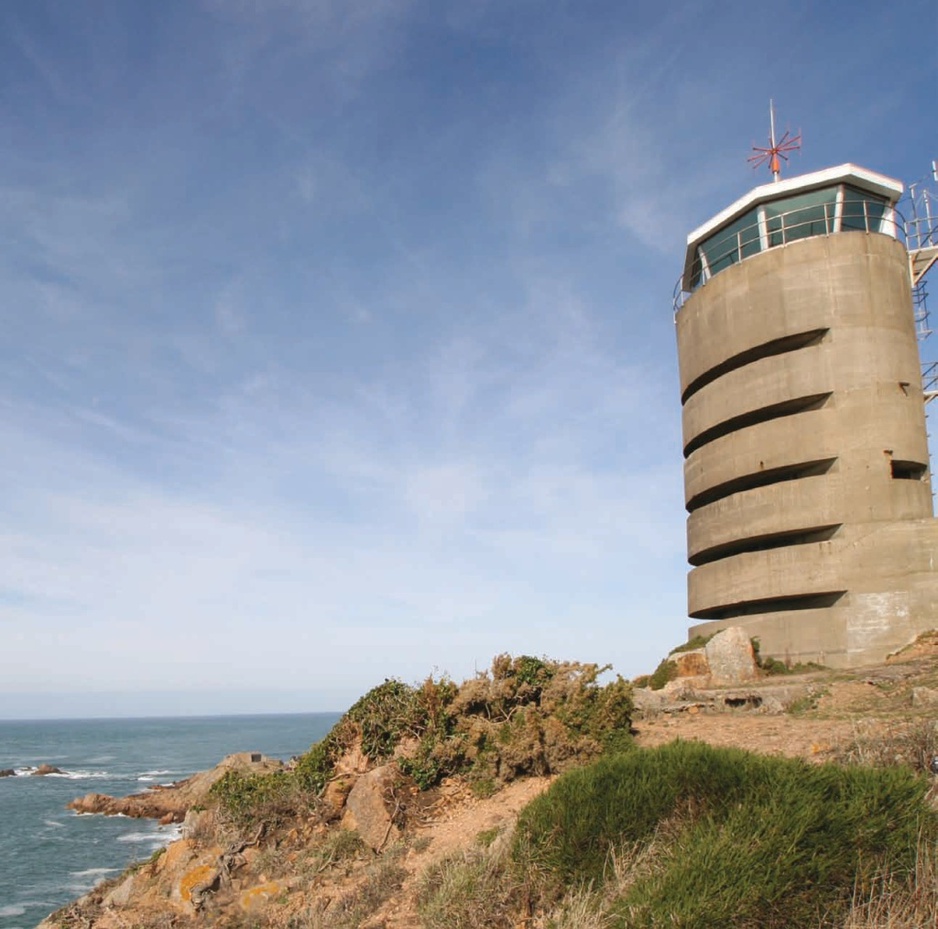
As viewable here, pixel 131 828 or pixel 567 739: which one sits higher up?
pixel 567 739

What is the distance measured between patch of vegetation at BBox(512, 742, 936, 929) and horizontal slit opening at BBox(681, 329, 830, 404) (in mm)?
24683

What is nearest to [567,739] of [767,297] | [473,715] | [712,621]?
[473,715]

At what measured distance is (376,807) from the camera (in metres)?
13.6

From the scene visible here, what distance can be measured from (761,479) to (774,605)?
202 inches

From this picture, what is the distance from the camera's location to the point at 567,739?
556 inches

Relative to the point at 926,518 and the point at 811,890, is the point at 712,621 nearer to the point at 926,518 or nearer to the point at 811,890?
the point at 926,518

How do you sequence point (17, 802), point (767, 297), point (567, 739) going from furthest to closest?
point (17, 802) → point (767, 297) → point (567, 739)

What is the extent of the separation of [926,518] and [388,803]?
2414cm

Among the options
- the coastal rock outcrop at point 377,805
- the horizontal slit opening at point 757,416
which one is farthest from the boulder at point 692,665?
the coastal rock outcrop at point 377,805

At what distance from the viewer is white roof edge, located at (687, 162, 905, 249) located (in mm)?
31656

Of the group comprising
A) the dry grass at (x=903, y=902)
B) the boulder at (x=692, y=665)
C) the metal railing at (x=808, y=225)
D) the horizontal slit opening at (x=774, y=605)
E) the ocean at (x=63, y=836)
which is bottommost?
the ocean at (x=63, y=836)

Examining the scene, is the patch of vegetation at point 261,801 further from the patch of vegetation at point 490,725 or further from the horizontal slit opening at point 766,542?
the horizontal slit opening at point 766,542

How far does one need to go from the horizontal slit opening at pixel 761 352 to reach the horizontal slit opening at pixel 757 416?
2.01 meters

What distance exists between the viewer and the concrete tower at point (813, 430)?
27.8 metres
